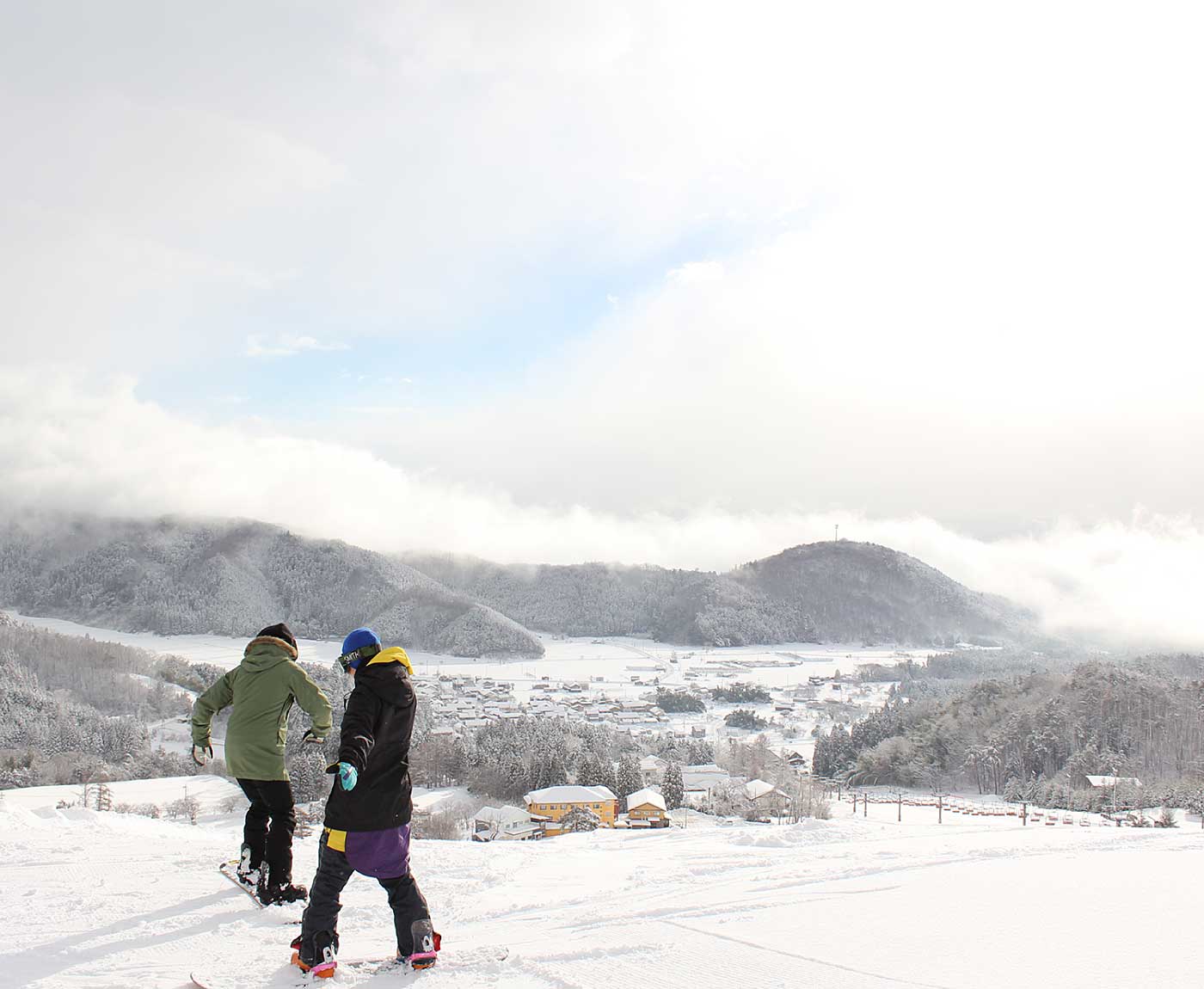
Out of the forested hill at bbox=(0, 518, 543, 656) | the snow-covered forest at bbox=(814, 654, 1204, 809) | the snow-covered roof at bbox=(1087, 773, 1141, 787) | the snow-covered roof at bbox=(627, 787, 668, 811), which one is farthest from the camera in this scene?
the forested hill at bbox=(0, 518, 543, 656)

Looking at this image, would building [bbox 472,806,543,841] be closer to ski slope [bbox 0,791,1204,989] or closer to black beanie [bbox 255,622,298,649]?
ski slope [bbox 0,791,1204,989]

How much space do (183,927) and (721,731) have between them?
220 ft

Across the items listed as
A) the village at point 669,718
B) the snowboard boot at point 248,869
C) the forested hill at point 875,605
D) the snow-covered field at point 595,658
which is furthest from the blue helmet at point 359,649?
the forested hill at point 875,605

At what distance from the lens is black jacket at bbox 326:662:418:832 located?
3.59m

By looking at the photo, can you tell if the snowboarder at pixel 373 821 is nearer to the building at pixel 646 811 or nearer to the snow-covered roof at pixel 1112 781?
the building at pixel 646 811

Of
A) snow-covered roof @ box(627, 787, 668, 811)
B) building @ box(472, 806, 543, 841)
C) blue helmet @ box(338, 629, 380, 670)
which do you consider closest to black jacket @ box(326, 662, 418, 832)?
blue helmet @ box(338, 629, 380, 670)

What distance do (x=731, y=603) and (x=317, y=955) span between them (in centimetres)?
16990

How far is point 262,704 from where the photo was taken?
16.2 ft

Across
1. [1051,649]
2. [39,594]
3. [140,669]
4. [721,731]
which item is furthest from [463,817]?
[39,594]

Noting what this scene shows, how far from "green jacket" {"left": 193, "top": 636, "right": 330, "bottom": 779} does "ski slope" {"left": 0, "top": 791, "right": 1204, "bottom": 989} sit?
811 millimetres

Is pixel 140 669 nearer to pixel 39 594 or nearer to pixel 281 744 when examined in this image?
pixel 281 744

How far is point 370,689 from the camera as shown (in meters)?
3.65

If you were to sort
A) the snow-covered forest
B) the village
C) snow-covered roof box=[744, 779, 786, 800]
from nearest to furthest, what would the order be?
1. the village
2. snow-covered roof box=[744, 779, 786, 800]
3. the snow-covered forest

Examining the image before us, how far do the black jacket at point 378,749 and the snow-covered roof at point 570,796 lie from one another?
22.8 m
